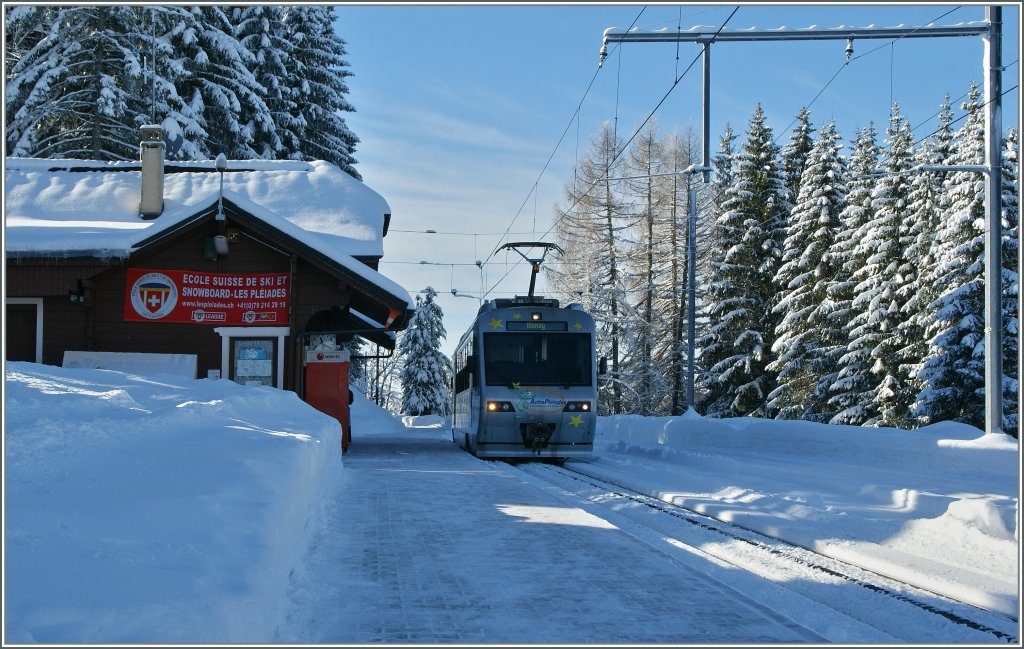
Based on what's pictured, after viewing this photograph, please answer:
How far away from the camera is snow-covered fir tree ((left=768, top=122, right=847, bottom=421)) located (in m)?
36.8

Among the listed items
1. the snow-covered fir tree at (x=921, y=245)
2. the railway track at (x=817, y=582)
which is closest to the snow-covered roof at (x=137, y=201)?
the railway track at (x=817, y=582)

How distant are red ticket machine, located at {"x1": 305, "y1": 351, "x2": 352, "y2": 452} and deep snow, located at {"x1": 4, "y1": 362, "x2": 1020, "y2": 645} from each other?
5.16 metres

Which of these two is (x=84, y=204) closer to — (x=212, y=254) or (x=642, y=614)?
(x=212, y=254)

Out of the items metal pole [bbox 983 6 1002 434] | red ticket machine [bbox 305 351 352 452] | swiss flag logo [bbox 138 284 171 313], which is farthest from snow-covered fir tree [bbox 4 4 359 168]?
metal pole [bbox 983 6 1002 434]

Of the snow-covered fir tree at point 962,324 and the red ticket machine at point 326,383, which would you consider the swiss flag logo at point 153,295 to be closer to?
the red ticket machine at point 326,383

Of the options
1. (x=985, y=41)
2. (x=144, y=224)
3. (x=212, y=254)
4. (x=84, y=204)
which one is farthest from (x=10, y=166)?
(x=985, y=41)

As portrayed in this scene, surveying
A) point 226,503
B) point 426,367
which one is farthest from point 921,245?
point 426,367

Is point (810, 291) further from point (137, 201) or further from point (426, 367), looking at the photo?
point (426, 367)

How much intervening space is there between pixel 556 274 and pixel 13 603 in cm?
4309

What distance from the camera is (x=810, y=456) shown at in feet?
56.3

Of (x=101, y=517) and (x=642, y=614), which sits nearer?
(x=101, y=517)

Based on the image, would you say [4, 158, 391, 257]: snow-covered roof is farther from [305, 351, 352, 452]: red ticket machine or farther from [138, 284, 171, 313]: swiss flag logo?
[305, 351, 352, 452]: red ticket machine

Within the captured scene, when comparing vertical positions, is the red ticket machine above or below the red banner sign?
below

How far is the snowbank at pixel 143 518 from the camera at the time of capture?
3539mm
